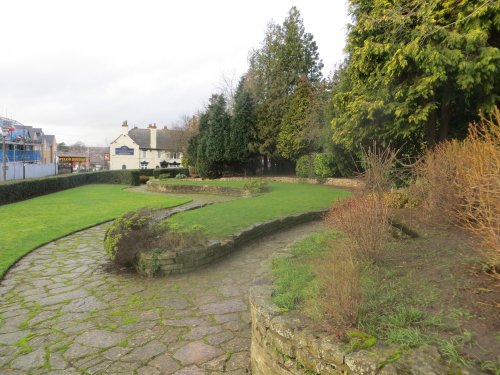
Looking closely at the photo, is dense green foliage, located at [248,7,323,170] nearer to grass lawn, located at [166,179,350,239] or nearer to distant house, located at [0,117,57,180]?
Result: grass lawn, located at [166,179,350,239]

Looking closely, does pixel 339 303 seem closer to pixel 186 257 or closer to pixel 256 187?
pixel 186 257

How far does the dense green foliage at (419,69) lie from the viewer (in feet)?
30.1

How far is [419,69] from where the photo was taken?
1033 cm

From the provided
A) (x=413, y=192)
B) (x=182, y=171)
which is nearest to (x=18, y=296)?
A: (x=413, y=192)

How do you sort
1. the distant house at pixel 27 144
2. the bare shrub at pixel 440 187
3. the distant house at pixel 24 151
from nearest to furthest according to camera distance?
1. the bare shrub at pixel 440 187
2. the distant house at pixel 24 151
3. the distant house at pixel 27 144

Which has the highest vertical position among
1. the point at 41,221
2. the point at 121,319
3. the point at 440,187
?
the point at 440,187

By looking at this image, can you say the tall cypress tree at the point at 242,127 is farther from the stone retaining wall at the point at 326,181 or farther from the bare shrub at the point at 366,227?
the bare shrub at the point at 366,227

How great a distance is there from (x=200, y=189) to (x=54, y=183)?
34.0ft

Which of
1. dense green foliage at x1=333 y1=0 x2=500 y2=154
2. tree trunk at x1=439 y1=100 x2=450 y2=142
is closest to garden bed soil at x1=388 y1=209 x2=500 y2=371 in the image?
dense green foliage at x1=333 y1=0 x2=500 y2=154

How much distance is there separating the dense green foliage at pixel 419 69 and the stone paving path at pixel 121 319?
663 cm

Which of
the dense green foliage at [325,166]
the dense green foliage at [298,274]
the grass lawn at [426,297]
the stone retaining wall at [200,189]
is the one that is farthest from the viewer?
the dense green foliage at [325,166]

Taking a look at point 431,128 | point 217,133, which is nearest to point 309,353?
point 431,128

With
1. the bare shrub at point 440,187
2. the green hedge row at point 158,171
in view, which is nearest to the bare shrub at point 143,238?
the bare shrub at point 440,187

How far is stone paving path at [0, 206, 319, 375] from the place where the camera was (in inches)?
147
